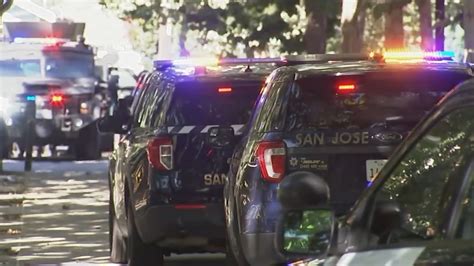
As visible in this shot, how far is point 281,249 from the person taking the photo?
13.3 feet

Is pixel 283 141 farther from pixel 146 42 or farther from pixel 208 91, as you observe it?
pixel 146 42

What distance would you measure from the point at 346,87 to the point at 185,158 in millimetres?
2169

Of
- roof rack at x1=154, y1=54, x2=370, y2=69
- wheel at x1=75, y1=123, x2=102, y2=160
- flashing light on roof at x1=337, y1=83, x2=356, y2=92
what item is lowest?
wheel at x1=75, y1=123, x2=102, y2=160

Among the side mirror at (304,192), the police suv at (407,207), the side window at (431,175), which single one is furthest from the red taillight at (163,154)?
the side mirror at (304,192)

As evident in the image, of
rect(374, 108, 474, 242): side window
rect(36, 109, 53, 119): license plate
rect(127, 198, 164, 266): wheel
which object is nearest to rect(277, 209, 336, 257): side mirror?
rect(374, 108, 474, 242): side window

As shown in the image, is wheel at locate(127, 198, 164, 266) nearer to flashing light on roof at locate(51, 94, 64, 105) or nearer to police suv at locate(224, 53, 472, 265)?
police suv at locate(224, 53, 472, 265)

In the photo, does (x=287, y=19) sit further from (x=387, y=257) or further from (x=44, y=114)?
(x=387, y=257)

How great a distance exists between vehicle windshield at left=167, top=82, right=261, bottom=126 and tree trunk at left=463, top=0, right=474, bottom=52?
4384 mm

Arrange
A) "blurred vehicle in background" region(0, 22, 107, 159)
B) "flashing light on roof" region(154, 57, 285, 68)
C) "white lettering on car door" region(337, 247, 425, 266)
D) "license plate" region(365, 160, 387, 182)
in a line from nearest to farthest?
"white lettering on car door" region(337, 247, 425, 266), "license plate" region(365, 160, 387, 182), "flashing light on roof" region(154, 57, 285, 68), "blurred vehicle in background" region(0, 22, 107, 159)

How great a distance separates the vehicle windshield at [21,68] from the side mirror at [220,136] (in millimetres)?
17497

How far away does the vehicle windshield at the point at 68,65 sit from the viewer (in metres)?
26.6

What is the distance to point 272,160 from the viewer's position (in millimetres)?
7633

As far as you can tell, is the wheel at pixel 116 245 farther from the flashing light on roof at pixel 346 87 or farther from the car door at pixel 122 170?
the flashing light on roof at pixel 346 87

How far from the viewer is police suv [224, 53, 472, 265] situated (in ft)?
24.5
